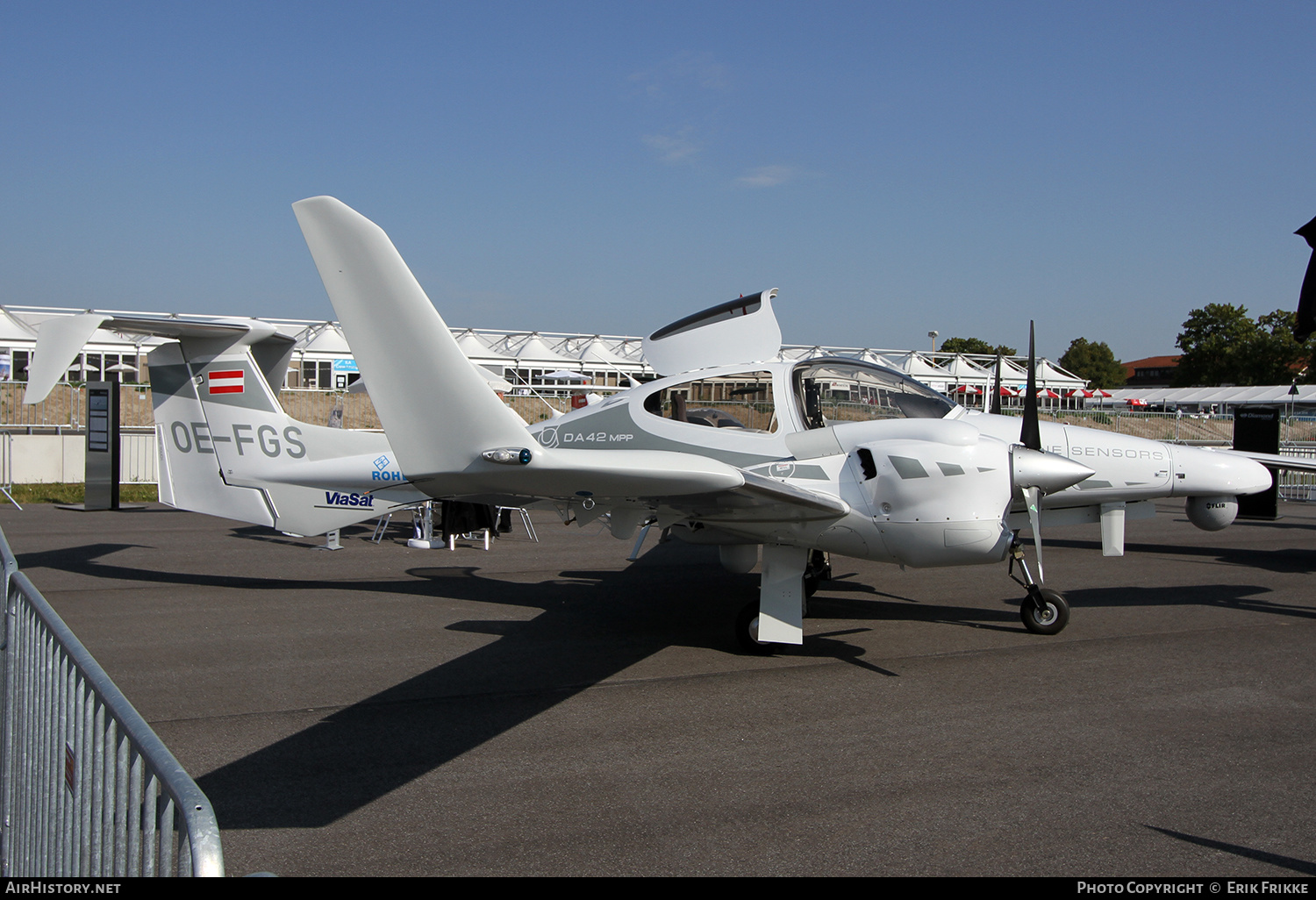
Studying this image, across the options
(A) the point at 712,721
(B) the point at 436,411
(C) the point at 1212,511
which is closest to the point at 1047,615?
(C) the point at 1212,511

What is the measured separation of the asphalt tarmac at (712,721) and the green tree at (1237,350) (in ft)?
189

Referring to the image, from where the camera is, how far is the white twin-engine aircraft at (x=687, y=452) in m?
5.16

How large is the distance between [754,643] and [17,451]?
20431 millimetres

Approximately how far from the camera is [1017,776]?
458cm

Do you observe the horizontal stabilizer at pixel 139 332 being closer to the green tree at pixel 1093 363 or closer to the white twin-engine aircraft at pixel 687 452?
the white twin-engine aircraft at pixel 687 452

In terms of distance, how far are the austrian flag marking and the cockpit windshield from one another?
6092mm

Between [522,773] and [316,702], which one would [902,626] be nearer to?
[522,773]

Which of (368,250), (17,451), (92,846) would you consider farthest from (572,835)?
(17,451)

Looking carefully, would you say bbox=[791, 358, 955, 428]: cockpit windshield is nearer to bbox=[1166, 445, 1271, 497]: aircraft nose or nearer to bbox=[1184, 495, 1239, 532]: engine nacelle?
bbox=[1166, 445, 1271, 497]: aircraft nose

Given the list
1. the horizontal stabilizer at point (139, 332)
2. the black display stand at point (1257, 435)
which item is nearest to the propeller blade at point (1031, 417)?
the horizontal stabilizer at point (139, 332)

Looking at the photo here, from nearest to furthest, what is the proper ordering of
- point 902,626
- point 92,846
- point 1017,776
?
point 92,846 → point 1017,776 → point 902,626

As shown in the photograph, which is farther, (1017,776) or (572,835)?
(1017,776)

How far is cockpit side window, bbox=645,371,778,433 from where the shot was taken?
7.43m

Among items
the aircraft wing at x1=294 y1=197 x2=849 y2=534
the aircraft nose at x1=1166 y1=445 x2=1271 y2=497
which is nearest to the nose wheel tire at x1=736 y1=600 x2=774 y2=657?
the aircraft wing at x1=294 y1=197 x2=849 y2=534
